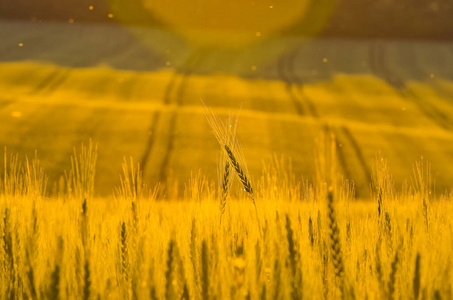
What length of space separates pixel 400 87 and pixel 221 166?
7.21 metres

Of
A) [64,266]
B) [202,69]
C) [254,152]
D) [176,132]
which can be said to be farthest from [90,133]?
[64,266]

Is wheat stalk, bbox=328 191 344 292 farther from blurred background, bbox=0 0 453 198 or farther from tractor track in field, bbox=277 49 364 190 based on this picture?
blurred background, bbox=0 0 453 198

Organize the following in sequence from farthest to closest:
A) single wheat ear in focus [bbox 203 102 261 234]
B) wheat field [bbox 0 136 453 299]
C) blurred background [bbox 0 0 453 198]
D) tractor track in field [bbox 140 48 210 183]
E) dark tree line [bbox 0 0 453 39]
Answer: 1. dark tree line [bbox 0 0 453 39]
2. blurred background [bbox 0 0 453 198]
3. tractor track in field [bbox 140 48 210 183]
4. single wheat ear in focus [bbox 203 102 261 234]
5. wheat field [bbox 0 136 453 299]

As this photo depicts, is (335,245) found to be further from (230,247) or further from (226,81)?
(226,81)

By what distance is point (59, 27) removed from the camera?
965 centimetres

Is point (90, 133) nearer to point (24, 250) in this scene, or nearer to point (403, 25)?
point (24, 250)

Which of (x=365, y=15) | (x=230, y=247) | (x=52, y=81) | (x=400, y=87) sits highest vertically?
(x=365, y=15)

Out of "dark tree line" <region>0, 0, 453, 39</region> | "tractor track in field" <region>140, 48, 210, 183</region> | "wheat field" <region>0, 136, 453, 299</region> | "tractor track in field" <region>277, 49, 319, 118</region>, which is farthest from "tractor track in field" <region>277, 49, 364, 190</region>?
"wheat field" <region>0, 136, 453, 299</region>

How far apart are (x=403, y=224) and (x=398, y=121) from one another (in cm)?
547

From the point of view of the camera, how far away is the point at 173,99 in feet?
22.7

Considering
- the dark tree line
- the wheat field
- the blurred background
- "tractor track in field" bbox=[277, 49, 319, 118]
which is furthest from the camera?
the dark tree line

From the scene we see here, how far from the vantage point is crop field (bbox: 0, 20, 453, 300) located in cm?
122

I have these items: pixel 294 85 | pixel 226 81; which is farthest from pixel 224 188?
pixel 294 85

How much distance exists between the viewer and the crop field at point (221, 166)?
1.22 meters
